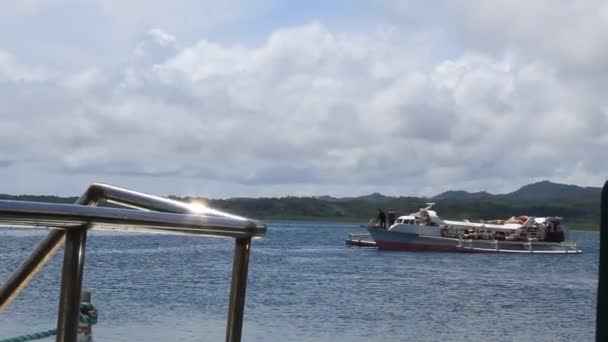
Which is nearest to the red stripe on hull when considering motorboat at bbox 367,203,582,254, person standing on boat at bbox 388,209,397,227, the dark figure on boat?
motorboat at bbox 367,203,582,254

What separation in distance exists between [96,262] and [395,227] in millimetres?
26945

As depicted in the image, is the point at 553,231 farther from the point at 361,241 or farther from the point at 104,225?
the point at 104,225

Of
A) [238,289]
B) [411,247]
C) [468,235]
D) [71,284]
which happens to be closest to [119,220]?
[71,284]

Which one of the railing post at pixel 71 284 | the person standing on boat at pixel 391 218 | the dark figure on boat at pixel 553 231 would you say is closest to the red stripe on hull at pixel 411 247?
the person standing on boat at pixel 391 218

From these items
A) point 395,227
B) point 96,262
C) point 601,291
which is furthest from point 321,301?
point 601,291

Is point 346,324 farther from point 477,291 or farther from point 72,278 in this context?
point 72,278

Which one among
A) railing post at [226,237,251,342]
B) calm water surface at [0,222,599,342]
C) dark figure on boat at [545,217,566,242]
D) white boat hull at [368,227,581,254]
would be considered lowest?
calm water surface at [0,222,599,342]

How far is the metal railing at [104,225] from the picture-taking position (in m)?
1.63

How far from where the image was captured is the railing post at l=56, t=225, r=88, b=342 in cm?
169

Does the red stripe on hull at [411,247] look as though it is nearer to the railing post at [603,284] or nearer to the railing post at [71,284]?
the railing post at [603,284]

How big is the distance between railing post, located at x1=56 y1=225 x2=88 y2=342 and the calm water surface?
1454cm

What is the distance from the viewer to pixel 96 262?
57.0m

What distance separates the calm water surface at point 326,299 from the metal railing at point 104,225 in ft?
46.5

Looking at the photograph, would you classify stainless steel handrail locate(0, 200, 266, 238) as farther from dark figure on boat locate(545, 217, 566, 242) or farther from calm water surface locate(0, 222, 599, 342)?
dark figure on boat locate(545, 217, 566, 242)
